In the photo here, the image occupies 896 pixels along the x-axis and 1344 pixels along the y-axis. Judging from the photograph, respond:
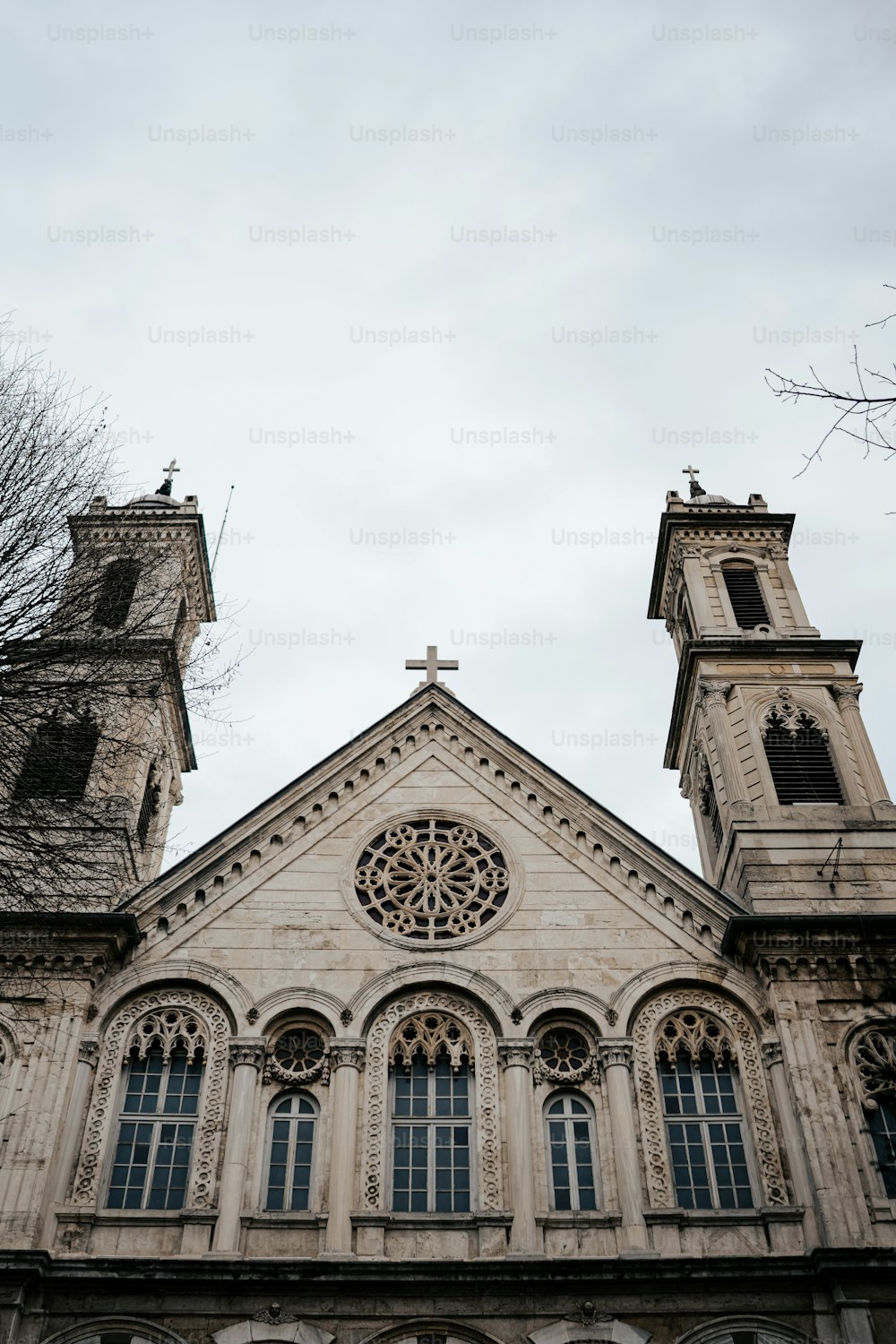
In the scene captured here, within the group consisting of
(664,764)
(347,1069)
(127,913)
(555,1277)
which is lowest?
(555,1277)

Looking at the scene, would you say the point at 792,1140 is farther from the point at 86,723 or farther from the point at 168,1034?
the point at 86,723

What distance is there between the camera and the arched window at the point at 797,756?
26.4 m

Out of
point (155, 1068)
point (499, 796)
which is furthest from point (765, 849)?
point (155, 1068)

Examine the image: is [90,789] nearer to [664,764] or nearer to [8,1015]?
[8,1015]

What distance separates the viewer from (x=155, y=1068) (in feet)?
69.7

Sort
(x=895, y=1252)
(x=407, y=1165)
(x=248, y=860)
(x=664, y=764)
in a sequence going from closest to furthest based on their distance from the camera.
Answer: (x=895, y=1252) → (x=407, y=1165) → (x=248, y=860) → (x=664, y=764)

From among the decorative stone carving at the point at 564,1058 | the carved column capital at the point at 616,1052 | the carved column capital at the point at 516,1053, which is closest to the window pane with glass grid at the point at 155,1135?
the carved column capital at the point at 516,1053

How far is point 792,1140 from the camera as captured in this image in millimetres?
20031

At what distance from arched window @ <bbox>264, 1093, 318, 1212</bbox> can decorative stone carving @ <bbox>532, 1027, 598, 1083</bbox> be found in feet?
12.6

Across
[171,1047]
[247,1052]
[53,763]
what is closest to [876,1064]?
[247,1052]

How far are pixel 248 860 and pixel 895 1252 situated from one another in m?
12.7

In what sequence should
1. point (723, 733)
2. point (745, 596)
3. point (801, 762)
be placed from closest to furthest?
point (801, 762), point (723, 733), point (745, 596)

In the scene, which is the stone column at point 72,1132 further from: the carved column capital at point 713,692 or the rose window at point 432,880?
the carved column capital at point 713,692

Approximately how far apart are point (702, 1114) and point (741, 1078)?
0.94m
